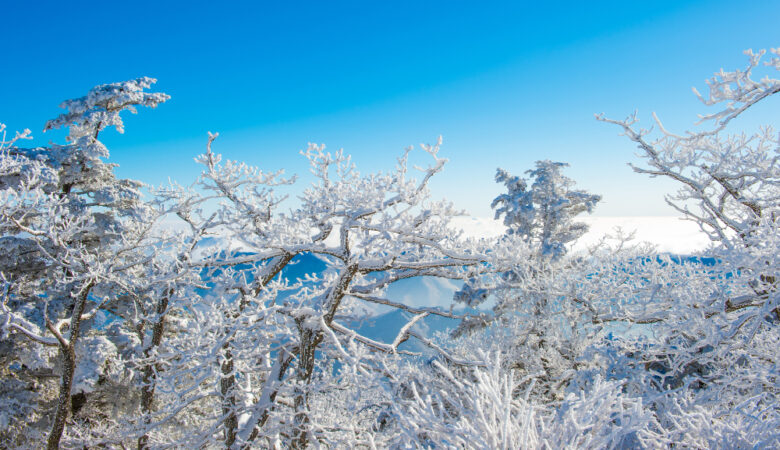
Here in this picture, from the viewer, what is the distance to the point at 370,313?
29.2 feet

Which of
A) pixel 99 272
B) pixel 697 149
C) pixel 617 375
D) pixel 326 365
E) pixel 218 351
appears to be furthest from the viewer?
pixel 326 365

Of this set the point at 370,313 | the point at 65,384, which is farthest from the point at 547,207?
the point at 65,384

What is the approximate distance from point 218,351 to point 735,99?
880 centimetres

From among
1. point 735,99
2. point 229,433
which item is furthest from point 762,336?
point 229,433

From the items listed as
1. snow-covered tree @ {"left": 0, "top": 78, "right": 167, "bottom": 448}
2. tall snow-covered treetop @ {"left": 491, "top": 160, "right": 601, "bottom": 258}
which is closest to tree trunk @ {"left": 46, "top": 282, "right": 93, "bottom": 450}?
snow-covered tree @ {"left": 0, "top": 78, "right": 167, "bottom": 448}

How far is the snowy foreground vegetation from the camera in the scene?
3.76 m

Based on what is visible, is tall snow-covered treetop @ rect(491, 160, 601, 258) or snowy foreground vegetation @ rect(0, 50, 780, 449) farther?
tall snow-covered treetop @ rect(491, 160, 601, 258)

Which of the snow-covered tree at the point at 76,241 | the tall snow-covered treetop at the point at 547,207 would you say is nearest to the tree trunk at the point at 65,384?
the snow-covered tree at the point at 76,241

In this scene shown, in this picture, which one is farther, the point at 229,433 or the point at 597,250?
the point at 597,250

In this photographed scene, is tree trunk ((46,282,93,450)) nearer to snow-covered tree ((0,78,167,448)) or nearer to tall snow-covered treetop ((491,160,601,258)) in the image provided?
snow-covered tree ((0,78,167,448))

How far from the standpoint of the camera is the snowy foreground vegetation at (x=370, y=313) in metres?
3.76

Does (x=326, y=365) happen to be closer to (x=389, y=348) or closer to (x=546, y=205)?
(x=389, y=348)

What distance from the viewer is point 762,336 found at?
6832 millimetres

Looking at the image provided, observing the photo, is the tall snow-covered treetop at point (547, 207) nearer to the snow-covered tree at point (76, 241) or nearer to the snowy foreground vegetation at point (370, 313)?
the snowy foreground vegetation at point (370, 313)
